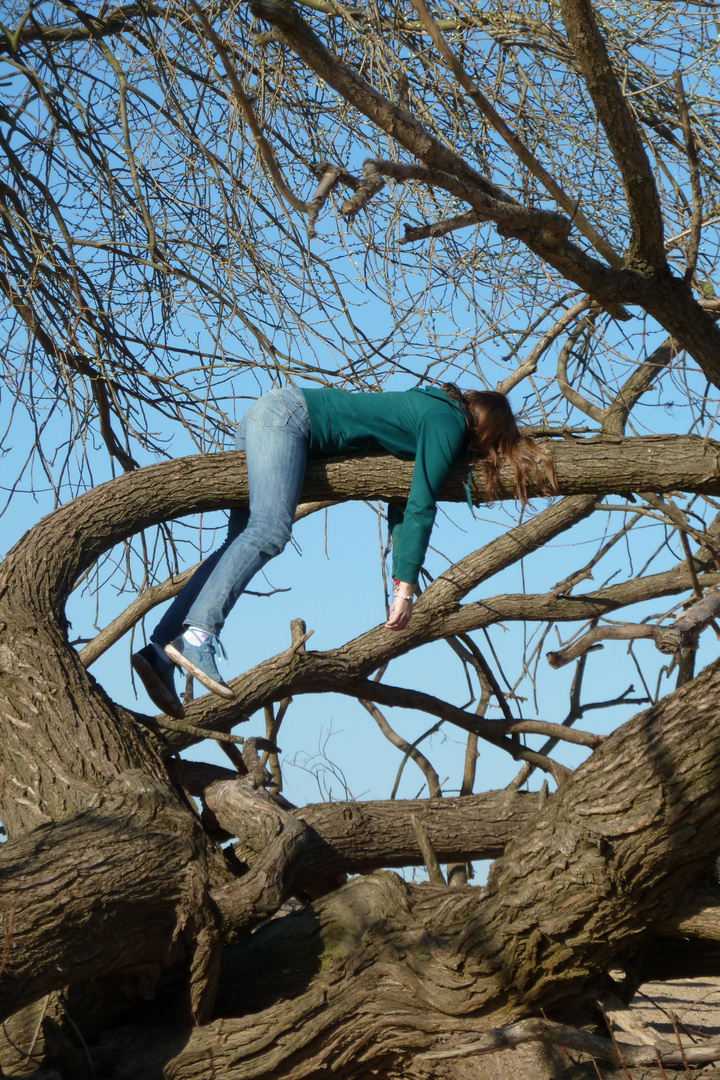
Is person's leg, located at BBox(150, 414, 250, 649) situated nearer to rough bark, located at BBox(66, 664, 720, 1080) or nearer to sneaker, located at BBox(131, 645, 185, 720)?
sneaker, located at BBox(131, 645, 185, 720)

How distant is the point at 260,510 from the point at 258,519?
3 cm

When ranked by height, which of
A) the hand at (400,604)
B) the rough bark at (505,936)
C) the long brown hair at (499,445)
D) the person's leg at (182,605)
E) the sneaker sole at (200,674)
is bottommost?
the rough bark at (505,936)

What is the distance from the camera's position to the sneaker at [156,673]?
3.23 m

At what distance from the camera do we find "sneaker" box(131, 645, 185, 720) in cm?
323

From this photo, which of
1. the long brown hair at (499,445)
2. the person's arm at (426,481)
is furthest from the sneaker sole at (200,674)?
the long brown hair at (499,445)

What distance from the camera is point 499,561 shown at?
487 centimetres

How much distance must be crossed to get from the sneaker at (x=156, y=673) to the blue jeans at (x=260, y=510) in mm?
61

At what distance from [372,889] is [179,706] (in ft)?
2.97

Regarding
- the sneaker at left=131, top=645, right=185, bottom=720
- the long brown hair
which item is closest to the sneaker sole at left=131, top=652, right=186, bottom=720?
the sneaker at left=131, top=645, right=185, bottom=720

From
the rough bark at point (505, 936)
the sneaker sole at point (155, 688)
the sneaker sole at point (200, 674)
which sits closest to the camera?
the rough bark at point (505, 936)

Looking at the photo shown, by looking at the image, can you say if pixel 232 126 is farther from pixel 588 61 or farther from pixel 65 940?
pixel 65 940

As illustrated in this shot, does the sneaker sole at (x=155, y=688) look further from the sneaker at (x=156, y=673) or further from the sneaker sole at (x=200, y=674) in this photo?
the sneaker sole at (x=200, y=674)

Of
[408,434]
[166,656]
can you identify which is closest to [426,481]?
[408,434]

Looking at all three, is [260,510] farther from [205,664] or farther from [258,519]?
[205,664]
